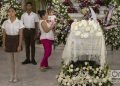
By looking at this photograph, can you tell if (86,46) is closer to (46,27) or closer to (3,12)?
(46,27)

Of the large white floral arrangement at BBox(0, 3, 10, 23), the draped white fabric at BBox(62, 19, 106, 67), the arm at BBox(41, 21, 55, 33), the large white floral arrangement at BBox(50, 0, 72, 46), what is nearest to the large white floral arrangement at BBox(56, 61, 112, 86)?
the draped white fabric at BBox(62, 19, 106, 67)

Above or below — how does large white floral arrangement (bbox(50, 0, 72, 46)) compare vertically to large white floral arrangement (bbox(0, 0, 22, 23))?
below

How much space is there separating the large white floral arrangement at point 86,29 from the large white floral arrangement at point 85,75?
20.1 inches

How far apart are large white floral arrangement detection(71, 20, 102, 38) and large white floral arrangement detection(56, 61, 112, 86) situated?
20.1 inches

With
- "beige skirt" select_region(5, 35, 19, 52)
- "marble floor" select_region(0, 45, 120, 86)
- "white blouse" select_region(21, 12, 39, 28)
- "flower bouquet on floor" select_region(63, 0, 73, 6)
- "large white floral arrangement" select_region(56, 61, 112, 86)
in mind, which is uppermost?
"flower bouquet on floor" select_region(63, 0, 73, 6)

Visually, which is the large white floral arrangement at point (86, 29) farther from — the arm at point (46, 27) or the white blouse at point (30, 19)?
→ the white blouse at point (30, 19)

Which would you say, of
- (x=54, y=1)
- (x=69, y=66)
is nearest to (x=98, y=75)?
(x=69, y=66)

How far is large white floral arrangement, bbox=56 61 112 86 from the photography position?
22.5ft

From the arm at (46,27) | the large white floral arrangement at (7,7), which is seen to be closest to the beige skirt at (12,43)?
the arm at (46,27)

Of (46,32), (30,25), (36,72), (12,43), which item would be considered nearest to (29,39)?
(30,25)

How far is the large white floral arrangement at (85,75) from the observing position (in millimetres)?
6871

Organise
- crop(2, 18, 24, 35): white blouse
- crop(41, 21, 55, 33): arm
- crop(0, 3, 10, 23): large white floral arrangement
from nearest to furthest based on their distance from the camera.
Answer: crop(2, 18, 24, 35): white blouse
crop(41, 21, 55, 33): arm
crop(0, 3, 10, 23): large white floral arrangement

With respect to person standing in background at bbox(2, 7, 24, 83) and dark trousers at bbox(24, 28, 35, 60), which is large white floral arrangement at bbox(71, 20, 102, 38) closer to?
person standing in background at bbox(2, 7, 24, 83)

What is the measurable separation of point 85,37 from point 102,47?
0.32 m
